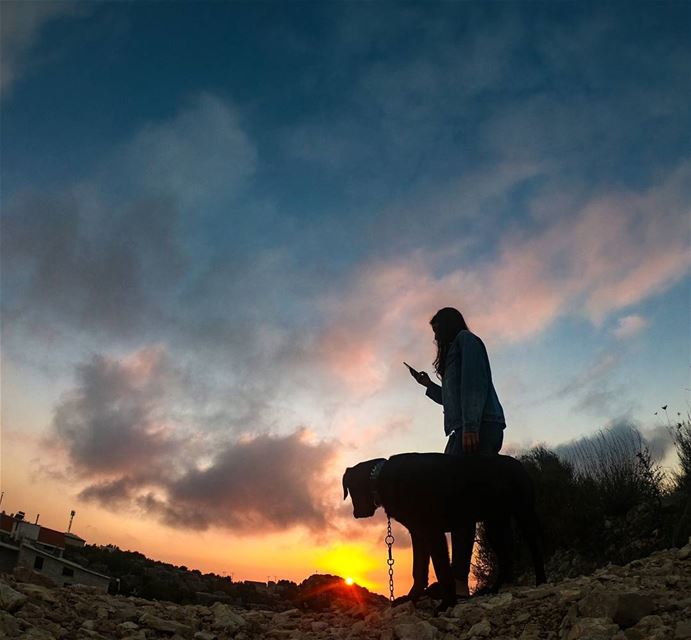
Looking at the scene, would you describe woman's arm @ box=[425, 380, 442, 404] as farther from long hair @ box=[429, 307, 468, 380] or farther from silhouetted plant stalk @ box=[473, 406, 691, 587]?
silhouetted plant stalk @ box=[473, 406, 691, 587]

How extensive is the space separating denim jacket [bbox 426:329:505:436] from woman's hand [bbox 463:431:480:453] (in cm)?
4

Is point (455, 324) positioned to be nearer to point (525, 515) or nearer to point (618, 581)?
point (525, 515)

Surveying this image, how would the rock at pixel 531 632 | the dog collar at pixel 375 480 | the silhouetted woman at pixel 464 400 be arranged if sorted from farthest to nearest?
1. the silhouetted woman at pixel 464 400
2. the dog collar at pixel 375 480
3. the rock at pixel 531 632

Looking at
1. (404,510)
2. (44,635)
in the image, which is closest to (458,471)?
(404,510)

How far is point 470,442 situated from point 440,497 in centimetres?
63

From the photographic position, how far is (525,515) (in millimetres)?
5516

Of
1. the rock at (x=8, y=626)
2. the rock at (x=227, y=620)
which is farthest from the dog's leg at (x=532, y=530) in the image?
the rock at (x=8, y=626)

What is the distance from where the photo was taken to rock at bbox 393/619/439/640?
4309mm

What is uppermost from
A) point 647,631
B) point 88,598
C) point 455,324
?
point 455,324

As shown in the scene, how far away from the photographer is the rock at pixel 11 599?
15.1 feet

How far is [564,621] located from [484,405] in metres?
2.15

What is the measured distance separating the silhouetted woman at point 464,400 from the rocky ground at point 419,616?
575 millimetres

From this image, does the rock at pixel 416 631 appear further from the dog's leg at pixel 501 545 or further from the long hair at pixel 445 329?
the long hair at pixel 445 329

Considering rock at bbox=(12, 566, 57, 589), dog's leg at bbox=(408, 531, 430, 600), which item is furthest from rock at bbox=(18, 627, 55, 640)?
dog's leg at bbox=(408, 531, 430, 600)
